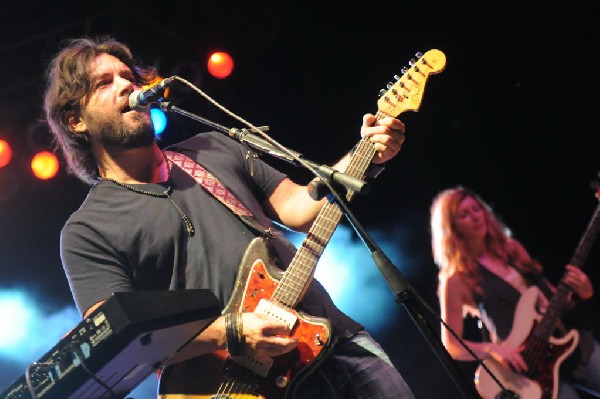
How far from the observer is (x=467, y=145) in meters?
5.21

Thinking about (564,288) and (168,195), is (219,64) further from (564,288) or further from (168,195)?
(564,288)

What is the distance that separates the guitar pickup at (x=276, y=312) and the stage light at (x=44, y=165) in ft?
10.9

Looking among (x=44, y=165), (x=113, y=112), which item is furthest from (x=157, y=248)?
(x=44, y=165)

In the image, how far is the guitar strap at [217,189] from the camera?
2.57 meters

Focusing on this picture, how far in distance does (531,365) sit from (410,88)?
274 centimetres

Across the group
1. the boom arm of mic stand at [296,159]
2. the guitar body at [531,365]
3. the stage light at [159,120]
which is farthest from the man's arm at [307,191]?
the stage light at [159,120]

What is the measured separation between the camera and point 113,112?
9.43 feet

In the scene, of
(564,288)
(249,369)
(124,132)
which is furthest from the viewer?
(564,288)

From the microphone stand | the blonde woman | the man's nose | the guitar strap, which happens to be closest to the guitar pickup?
the guitar strap

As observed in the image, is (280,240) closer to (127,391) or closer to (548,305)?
(127,391)

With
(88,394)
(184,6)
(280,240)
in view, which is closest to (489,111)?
(184,6)

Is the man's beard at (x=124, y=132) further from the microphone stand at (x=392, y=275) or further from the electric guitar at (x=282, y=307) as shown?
the microphone stand at (x=392, y=275)

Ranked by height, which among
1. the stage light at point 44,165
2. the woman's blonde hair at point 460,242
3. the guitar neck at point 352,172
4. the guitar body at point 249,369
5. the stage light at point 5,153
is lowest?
the woman's blonde hair at point 460,242

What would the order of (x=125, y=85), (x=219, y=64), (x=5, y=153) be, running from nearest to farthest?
1. (x=125, y=85)
2. (x=5, y=153)
3. (x=219, y=64)
